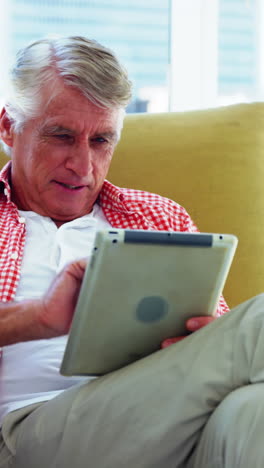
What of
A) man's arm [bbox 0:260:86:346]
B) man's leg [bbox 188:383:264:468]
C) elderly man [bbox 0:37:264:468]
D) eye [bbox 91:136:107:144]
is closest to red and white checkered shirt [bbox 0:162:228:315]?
elderly man [bbox 0:37:264:468]

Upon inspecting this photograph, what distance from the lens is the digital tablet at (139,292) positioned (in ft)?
2.85

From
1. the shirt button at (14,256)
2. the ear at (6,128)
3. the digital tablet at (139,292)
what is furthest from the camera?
the ear at (6,128)

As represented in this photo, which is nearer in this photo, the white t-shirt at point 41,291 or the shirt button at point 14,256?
the white t-shirt at point 41,291

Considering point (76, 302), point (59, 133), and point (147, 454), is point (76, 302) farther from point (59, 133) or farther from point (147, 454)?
point (59, 133)

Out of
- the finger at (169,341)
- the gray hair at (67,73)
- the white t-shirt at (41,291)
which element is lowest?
the white t-shirt at (41,291)

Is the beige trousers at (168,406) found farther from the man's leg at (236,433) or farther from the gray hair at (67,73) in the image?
the gray hair at (67,73)

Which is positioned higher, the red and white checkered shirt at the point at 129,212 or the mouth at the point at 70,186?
the mouth at the point at 70,186

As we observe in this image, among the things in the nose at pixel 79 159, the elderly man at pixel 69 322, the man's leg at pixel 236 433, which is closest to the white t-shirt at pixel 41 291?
the elderly man at pixel 69 322

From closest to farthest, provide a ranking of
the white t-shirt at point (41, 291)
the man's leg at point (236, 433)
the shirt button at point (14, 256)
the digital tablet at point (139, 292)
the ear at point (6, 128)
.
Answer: the man's leg at point (236, 433) < the digital tablet at point (139, 292) < the white t-shirt at point (41, 291) < the shirt button at point (14, 256) < the ear at point (6, 128)

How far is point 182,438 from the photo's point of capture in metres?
0.88

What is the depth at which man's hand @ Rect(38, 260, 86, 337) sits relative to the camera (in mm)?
929

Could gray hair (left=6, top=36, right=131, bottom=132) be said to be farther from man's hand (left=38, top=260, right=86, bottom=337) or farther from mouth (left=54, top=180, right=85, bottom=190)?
man's hand (left=38, top=260, right=86, bottom=337)

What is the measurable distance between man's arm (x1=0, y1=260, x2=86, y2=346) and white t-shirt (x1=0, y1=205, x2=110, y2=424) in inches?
6.4

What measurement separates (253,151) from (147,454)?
0.88 m
